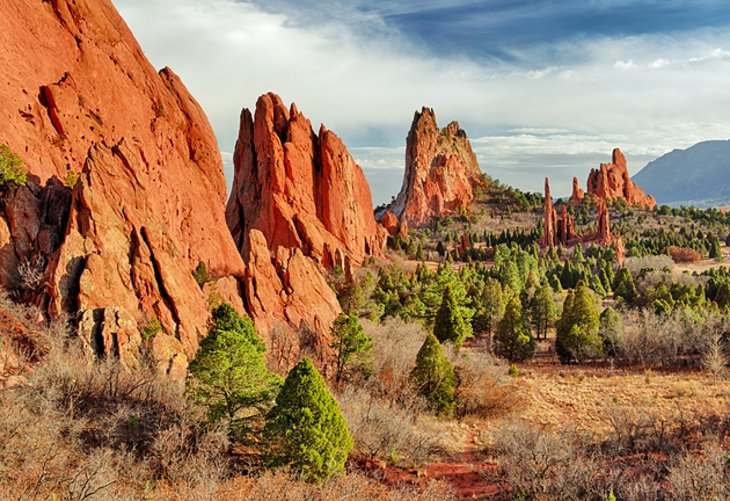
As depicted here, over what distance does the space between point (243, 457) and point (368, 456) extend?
5044 millimetres

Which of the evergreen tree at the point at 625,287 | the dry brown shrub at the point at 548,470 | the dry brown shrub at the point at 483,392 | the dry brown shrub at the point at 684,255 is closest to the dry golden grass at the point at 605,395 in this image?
the dry brown shrub at the point at 483,392

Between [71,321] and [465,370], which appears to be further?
[465,370]

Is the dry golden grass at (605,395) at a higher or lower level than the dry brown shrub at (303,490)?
lower

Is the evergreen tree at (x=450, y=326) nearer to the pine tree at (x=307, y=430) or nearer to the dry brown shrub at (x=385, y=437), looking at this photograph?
the dry brown shrub at (x=385, y=437)

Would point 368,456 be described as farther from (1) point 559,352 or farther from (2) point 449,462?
(1) point 559,352

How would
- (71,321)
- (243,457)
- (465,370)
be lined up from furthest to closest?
(465,370), (71,321), (243,457)

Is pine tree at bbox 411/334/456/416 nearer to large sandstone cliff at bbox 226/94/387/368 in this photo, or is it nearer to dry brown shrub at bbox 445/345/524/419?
dry brown shrub at bbox 445/345/524/419

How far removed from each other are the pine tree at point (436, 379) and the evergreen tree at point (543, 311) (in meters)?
27.0

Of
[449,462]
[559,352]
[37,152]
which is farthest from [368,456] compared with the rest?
[559,352]

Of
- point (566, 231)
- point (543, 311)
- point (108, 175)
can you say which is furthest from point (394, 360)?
point (566, 231)

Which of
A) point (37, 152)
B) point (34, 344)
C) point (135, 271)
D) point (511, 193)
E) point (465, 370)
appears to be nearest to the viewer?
point (34, 344)

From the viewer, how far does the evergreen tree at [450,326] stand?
127 ft

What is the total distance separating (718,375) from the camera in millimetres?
34094

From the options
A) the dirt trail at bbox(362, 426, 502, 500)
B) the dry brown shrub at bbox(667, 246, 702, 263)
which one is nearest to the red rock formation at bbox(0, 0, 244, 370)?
the dirt trail at bbox(362, 426, 502, 500)
